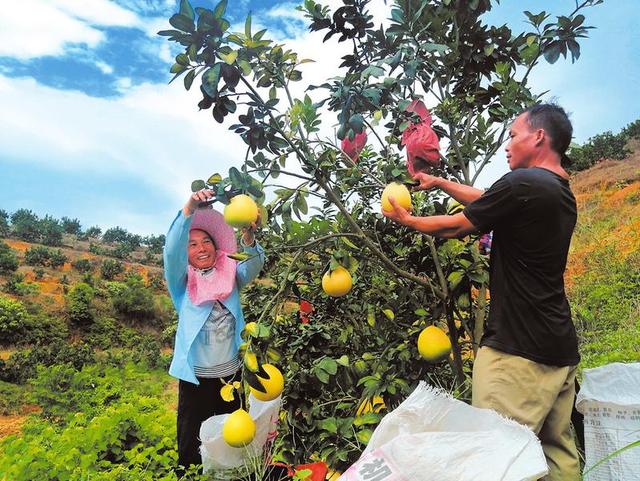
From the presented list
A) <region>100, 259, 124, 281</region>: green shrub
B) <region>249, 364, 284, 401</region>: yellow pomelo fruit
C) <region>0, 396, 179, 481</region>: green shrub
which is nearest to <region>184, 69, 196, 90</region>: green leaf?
<region>249, 364, 284, 401</region>: yellow pomelo fruit

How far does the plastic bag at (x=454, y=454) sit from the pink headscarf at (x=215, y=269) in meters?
0.89

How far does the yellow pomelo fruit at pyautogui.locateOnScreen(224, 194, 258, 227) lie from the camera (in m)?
1.37

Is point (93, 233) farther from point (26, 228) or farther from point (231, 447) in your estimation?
point (231, 447)

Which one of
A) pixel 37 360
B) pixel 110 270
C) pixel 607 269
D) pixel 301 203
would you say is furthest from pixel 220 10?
pixel 110 270

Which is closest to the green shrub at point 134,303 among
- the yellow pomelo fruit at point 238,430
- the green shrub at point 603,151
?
the yellow pomelo fruit at point 238,430

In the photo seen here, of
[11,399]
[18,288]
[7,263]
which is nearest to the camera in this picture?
[11,399]

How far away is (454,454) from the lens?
1.11 metres

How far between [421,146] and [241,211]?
2.07ft

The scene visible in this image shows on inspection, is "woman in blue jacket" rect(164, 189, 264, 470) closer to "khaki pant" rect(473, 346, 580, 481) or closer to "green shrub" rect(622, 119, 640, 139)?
"khaki pant" rect(473, 346, 580, 481)

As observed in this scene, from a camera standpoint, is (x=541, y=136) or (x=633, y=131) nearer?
(x=541, y=136)

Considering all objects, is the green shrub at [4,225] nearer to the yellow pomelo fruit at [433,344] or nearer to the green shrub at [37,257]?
the green shrub at [37,257]

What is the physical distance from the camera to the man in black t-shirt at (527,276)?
1354 mm

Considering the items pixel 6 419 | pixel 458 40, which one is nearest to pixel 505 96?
pixel 458 40

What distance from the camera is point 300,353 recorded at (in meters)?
2.09
